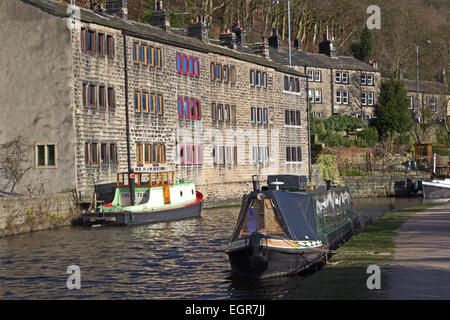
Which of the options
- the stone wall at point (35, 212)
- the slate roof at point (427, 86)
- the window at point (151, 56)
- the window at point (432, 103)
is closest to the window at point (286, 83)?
the window at point (151, 56)

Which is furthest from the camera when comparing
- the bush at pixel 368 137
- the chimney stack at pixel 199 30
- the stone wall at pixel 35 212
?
the bush at pixel 368 137

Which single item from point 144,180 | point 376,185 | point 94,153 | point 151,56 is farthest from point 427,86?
point 94,153

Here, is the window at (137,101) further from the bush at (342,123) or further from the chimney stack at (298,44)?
the chimney stack at (298,44)

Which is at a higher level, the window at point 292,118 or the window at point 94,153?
the window at point 292,118

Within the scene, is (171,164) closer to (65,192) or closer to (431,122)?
(65,192)

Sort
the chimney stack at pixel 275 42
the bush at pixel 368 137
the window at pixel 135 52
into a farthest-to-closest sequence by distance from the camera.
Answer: the chimney stack at pixel 275 42 < the bush at pixel 368 137 < the window at pixel 135 52

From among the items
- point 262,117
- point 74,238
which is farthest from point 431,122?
point 74,238

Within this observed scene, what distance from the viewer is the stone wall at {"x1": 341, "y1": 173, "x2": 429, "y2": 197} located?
61812mm

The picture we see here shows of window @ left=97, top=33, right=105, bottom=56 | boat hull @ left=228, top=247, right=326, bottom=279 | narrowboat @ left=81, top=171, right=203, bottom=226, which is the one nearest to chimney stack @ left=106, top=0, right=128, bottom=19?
window @ left=97, top=33, right=105, bottom=56

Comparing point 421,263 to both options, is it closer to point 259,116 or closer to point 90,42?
point 90,42

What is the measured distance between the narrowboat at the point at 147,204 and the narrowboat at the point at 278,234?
13.8 m

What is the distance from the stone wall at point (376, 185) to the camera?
2434 inches

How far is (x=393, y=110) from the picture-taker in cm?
7588

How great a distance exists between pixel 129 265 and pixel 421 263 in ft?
32.0
